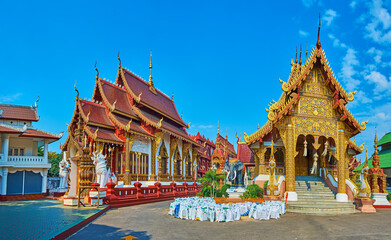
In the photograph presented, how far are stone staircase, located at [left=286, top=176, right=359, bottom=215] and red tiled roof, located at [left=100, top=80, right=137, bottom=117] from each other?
12.9 metres

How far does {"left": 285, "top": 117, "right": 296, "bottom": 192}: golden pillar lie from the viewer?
1447 centimetres

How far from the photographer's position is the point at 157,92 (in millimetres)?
31547

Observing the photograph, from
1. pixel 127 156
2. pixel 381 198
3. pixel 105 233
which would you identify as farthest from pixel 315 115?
pixel 127 156

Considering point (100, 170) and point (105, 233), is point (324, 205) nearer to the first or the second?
point (105, 233)

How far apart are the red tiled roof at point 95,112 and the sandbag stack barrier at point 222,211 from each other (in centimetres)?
1068

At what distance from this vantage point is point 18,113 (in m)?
22.2

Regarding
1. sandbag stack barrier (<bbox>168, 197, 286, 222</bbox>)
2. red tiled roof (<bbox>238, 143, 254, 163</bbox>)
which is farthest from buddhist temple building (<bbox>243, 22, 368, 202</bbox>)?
red tiled roof (<bbox>238, 143, 254, 163</bbox>)

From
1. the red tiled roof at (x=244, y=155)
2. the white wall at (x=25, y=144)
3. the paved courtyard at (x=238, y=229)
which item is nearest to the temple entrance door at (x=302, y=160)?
the paved courtyard at (x=238, y=229)

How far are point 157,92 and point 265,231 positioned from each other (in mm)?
24214

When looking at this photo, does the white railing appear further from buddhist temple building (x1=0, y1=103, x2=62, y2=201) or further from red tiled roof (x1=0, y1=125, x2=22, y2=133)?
red tiled roof (x1=0, y1=125, x2=22, y2=133)

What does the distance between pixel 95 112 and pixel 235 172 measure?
10.3 meters

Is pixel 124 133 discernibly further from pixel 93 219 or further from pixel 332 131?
pixel 332 131

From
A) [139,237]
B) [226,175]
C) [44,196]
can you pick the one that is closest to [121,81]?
[44,196]

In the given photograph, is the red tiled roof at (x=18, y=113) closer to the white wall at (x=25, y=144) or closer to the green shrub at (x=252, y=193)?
the white wall at (x=25, y=144)
